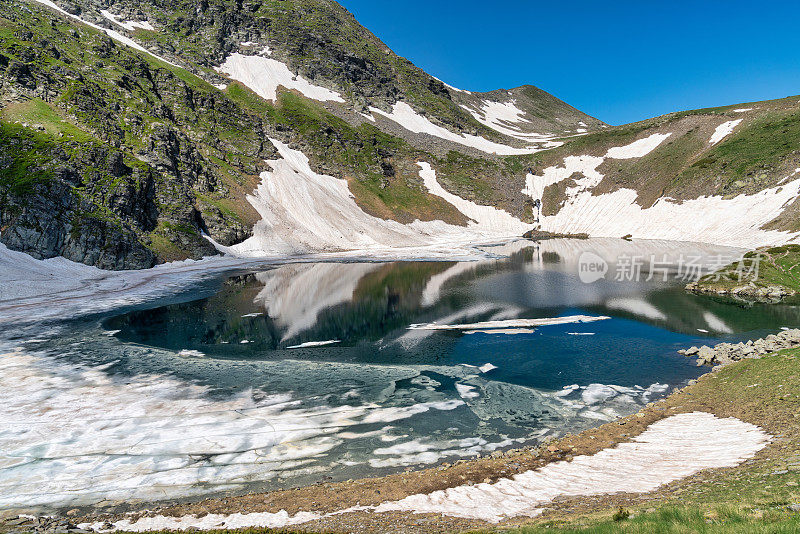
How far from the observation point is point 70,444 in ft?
62.1

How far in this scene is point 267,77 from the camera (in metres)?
169

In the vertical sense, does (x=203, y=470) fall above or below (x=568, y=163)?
below

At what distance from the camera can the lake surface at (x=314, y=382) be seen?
57.4 feet

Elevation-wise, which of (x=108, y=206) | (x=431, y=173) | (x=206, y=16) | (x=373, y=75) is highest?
(x=206, y=16)

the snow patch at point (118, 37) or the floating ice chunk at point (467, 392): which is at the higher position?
the snow patch at point (118, 37)

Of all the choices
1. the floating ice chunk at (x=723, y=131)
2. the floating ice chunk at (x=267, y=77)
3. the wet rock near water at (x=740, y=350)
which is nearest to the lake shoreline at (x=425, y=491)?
the wet rock near water at (x=740, y=350)

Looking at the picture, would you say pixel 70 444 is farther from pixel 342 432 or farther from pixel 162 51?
pixel 162 51

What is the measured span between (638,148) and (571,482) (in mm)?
160723

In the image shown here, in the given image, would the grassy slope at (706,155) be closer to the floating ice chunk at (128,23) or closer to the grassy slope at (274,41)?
the grassy slope at (274,41)

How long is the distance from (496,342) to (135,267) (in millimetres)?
67029

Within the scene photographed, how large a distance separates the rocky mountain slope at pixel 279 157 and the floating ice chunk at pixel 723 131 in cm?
69

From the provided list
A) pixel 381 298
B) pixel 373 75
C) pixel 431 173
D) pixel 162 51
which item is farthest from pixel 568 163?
pixel 162 51

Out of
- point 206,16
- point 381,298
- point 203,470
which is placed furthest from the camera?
point 206,16

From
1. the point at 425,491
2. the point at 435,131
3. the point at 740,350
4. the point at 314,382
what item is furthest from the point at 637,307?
the point at 435,131
